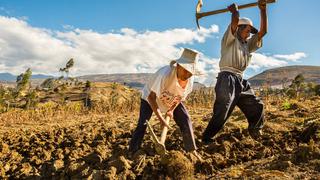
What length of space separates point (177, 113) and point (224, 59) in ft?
2.62

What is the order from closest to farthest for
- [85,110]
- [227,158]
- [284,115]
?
1. [227,158]
2. [284,115]
3. [85,110]

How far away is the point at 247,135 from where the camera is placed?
4.38 m

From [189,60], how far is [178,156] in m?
0.91

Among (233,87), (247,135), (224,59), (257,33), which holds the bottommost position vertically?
(247,135)

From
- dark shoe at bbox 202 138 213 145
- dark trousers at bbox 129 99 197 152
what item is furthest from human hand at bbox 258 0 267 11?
dark shoe at bbox 202 138 213 145

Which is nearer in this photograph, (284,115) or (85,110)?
(284,115)

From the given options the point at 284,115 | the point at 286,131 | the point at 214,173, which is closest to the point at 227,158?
the point at 214,173

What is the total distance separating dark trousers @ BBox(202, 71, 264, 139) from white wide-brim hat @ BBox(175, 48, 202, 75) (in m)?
0.64

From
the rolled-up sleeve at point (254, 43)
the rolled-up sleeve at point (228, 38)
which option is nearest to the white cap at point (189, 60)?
the rolled-up sleeve at point (228, 38)

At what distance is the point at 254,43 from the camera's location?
13.6 ft

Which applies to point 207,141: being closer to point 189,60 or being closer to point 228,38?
point 228,38

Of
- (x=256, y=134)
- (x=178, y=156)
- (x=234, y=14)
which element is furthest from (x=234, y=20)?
(x=178, y=156)

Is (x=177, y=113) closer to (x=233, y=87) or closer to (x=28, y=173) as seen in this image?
(x=233, y=87)

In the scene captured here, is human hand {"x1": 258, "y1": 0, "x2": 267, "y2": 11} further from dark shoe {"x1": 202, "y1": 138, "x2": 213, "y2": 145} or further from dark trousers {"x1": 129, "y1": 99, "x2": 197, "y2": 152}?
dark shoe {"x1": 202, "y1": 138, "x2": 213, "y2": 145}
